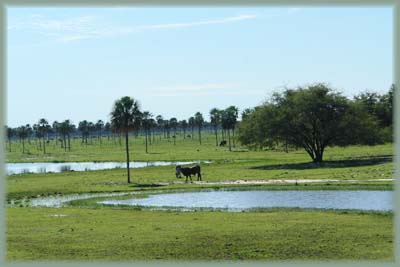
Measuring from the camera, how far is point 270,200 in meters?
26.6

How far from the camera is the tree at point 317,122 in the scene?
51719 millimetres

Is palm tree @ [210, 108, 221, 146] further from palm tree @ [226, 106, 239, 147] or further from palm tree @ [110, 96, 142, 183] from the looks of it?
palm tree @ [110, 96, 142, 183]

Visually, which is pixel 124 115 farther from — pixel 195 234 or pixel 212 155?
pixel 212 155

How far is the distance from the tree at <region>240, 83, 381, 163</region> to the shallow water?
76.0ft

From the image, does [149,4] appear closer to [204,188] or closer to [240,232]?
[240,232]

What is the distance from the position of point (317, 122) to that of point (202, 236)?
1473 inches

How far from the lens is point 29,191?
34250mm

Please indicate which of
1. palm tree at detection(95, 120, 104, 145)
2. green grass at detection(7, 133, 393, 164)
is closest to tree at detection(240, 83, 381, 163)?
green grass at detection(7, 133, 393, 164)

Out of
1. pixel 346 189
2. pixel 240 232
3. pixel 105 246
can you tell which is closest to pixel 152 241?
pixel 105 246

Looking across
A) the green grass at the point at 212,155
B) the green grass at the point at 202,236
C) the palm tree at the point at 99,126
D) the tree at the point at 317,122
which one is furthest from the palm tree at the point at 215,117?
the green grass at the point at 202,236

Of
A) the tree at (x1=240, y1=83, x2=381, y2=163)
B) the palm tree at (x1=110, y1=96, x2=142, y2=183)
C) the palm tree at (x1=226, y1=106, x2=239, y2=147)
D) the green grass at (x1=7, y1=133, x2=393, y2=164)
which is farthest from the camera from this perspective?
the palm tree at (x1=226, y1=106, x2=239, y2=147)

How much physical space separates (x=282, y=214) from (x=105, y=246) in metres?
8.29

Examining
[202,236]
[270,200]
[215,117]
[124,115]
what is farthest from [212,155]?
[202,236]

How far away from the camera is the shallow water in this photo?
24.2m
